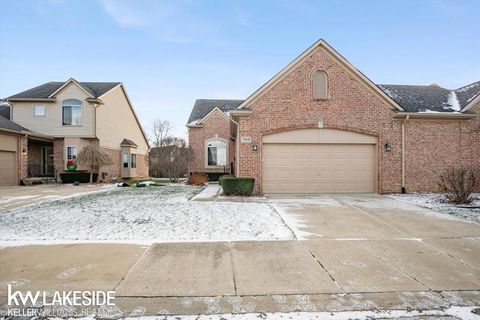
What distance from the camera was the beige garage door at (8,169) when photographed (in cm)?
1747

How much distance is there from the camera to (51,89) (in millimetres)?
22250

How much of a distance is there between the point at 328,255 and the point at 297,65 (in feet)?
30.9

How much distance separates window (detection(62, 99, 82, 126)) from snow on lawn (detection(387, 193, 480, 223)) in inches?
858

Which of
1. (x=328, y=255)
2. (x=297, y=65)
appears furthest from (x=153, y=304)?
(x=297, y=65)

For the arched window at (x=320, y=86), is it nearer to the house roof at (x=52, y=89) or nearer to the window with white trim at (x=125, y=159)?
the house roof at (x=52, y=89)

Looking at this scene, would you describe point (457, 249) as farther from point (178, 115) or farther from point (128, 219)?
point (178, 115)

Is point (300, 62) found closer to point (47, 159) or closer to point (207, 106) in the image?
point (207, 106)

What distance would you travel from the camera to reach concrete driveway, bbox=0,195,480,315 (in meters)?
3.24

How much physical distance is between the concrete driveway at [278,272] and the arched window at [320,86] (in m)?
7.39

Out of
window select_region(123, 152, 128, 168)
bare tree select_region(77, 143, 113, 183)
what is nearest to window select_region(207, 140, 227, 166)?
bare tree select_region(77, 143, 113, 183)

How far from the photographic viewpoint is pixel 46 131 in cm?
2075

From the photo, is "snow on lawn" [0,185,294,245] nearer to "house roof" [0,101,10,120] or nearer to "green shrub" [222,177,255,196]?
"green shrub" [222,177,255,196]

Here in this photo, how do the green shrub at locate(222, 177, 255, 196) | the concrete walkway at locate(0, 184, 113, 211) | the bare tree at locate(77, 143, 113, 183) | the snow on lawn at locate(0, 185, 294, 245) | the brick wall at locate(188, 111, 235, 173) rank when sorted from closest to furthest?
the snow on lawn at locate(0, 185, 294, 245) < the concrete walkway at locate(0, 184, 113, 211) < the green shrub at locate(222, 177, 255, 196) < the bare tree at locate(77, 143, 113, 183) < the brick wall at locate(188, 111, 235, 173)

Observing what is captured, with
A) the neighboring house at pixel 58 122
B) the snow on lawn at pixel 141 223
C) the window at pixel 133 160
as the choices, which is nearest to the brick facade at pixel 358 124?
the snow on lawn at pixel 141 223
